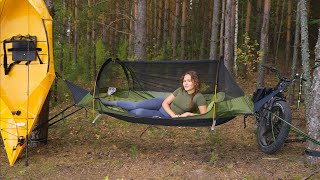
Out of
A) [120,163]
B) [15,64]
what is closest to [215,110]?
[120,163]

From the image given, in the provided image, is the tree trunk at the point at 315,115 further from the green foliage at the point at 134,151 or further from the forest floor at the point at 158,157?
the green foliage at the point at 134,151

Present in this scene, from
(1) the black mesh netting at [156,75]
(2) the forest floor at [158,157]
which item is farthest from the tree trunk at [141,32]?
(1) the black mesh netting at [156,75]

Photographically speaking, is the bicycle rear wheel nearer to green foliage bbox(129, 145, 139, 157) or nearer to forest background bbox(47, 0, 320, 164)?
forest background bbox(47, 0, 320, 164)

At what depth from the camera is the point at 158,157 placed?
4.45m

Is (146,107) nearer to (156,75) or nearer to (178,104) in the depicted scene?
(178,104)

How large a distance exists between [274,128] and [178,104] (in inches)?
47.3

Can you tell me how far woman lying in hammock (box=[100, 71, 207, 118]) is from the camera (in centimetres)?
454

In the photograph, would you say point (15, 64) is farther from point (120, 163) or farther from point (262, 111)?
point (262, 111)

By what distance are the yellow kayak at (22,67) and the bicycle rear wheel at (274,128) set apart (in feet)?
8.91

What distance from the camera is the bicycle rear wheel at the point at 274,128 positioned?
3.87 metres

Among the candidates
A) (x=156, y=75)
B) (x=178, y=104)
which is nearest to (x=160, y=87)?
(x=156, y=75)

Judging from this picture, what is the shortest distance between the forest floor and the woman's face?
79 cm

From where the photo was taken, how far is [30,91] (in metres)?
4.73

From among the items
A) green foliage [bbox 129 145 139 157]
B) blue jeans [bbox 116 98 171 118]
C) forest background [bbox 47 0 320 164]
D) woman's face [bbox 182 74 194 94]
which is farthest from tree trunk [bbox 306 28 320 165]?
green foliage [bbox 129 145 139 157]
